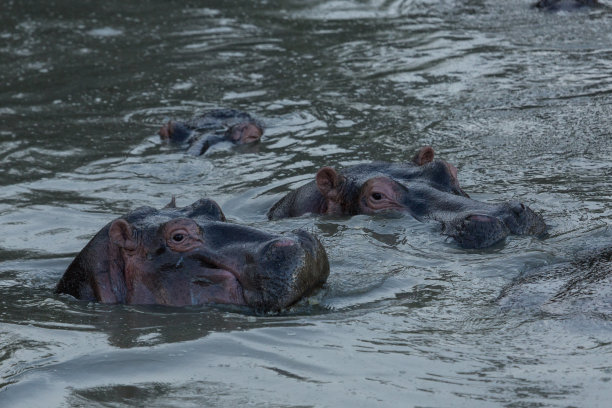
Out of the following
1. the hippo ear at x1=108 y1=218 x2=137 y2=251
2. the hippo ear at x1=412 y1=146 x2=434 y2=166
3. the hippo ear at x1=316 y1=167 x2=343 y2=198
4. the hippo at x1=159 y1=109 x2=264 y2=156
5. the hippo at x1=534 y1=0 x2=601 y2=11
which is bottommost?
the hippo at x1=159 y1=109 x2=264 y2=156

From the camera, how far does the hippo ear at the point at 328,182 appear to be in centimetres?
710

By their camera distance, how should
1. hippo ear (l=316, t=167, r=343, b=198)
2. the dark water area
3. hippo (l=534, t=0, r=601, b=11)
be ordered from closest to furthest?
1. the dark water area
2. hippo ear (l=316, t=167, r=343, b=198)
3. hippo (l=534, t=0, r=601, b=11)

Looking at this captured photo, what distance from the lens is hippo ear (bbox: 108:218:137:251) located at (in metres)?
5.42

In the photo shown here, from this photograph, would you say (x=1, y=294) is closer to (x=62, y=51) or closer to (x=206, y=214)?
(x=206, y=214)

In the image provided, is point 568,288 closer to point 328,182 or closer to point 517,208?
point 517,208

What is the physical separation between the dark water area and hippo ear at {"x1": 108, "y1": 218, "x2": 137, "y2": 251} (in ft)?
1.04

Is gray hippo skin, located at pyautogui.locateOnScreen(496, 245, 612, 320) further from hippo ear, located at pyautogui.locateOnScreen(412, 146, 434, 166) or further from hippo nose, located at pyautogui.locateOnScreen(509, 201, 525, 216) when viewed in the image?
hippo ear, located at pyautogui.locateOnScreen(412, 146, 434, 166)

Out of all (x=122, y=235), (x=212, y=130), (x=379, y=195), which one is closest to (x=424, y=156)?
(x=379, y=195)

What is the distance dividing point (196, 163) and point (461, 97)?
9.07 ft

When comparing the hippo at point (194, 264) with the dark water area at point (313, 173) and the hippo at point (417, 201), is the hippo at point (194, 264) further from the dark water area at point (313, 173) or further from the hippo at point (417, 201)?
the hippo at point (417, 201)

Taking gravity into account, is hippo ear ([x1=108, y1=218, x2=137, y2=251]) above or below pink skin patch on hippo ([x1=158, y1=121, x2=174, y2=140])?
above

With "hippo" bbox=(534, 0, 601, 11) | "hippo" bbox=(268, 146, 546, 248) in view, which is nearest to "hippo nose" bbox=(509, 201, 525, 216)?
"hippo" bbox=(268, 146, 546, 248)

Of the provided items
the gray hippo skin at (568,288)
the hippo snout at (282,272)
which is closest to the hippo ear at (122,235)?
the hippo snout at (282,272)

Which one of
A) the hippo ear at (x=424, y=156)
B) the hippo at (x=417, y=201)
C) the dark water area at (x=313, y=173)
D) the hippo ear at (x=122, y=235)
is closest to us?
the dark water area at (x=313, y=173)
